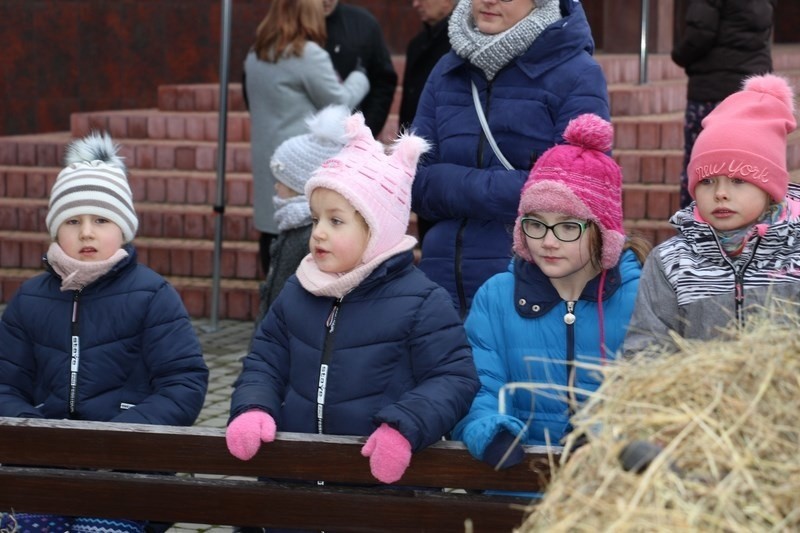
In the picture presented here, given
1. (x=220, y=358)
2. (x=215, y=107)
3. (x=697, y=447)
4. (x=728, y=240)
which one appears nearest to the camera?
(x=697, y=447)

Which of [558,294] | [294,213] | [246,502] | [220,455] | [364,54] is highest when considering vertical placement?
[364,54]

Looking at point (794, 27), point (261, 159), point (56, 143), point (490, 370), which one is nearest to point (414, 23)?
point (56, 143)

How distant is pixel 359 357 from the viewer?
3.64 metres

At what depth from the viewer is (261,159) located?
747 centimetres

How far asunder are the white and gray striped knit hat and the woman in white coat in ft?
8.04

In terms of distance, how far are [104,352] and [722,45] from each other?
502cm

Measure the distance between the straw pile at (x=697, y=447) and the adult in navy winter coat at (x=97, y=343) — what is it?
2.11 m

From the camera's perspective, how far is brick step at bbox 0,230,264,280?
9429 mm

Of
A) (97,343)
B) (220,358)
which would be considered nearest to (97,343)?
(97,343)

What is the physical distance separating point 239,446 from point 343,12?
5.06 meters

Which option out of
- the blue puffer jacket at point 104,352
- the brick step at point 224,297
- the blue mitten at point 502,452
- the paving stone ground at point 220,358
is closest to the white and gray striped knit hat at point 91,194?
the blue puffer jacket at point 104,352

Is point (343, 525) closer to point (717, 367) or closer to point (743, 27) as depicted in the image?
point (717, 367)

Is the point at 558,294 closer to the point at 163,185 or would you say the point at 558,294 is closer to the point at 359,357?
the point at 359,357

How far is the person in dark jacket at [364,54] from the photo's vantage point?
794 centimetres
